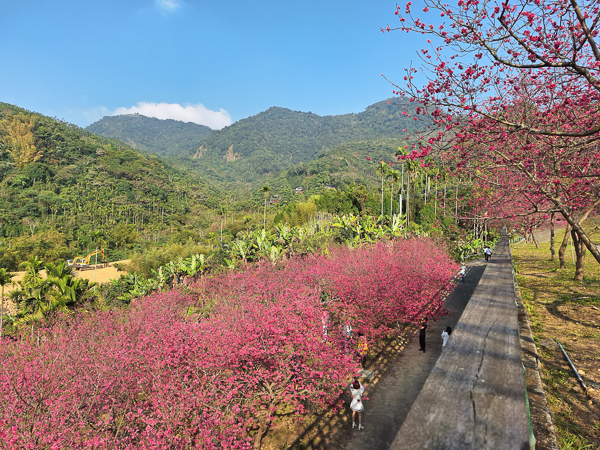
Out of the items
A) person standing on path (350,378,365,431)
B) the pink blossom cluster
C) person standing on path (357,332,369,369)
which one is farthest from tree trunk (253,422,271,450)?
person standing on path (357,332,369,369)

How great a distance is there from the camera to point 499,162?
5.87 meters

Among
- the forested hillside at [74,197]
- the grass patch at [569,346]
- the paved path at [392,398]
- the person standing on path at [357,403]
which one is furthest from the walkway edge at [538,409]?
the forested hillside at [74,197]

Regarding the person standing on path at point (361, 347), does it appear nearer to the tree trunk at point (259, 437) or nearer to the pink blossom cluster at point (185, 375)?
the pink blossom cluster at point (185, 375)

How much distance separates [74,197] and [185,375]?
83.1 meters

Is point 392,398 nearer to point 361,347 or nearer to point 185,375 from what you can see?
point 361,347

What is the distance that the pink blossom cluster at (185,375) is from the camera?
15.5 feet

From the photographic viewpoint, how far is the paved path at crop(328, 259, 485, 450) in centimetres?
643

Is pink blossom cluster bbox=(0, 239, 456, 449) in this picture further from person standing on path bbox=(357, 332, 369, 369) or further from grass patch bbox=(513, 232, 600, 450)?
grass patch bbox=(513, 232, 600, 450)

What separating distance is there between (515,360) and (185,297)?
13062mm

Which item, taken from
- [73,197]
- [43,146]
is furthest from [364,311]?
[43,146]

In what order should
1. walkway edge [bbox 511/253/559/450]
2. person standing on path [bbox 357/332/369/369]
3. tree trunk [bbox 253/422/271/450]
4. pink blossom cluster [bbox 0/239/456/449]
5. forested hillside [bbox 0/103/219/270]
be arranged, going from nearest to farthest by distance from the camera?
walkway edge [bbox 511/253/559/450] → pink blossom cluster [bbox 0/239/456/449] → tree trunk [bbox 253/422/271/450] → person standing on path [bbox 357/332/369/369] → forested hillside [bbox 0/103/219/270]

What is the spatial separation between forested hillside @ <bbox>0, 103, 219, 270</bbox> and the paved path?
56.7 meters

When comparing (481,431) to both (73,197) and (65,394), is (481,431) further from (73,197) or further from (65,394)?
(73,197)

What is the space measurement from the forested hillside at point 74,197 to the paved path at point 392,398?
186 feet
